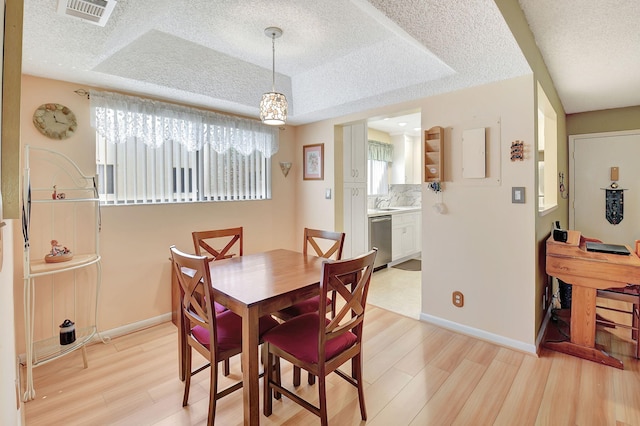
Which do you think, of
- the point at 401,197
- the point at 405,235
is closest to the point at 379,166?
the point at 401,197

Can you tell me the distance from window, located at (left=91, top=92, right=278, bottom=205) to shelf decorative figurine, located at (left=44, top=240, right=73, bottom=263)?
515mm

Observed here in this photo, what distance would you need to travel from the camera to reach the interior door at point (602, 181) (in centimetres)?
389

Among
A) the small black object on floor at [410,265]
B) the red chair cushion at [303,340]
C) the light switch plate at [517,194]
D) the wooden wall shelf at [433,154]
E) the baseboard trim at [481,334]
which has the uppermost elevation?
the wooden wall shelf at [433,154]

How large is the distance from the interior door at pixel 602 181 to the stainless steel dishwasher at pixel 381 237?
98.2 inches

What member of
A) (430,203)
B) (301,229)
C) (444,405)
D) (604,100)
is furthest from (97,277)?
(604,100)

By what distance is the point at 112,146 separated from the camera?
A: 8.80 feet

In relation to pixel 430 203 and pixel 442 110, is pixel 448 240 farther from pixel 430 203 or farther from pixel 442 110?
pixel 442 110

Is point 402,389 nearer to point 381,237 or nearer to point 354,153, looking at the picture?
point 381,237

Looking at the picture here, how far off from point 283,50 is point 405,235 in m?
3.59

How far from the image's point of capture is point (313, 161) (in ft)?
12.8

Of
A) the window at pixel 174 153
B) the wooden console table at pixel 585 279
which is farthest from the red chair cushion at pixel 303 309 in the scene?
the wooden console table at pixel 585 279

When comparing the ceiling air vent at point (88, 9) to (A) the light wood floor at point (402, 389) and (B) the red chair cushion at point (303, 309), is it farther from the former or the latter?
(A) the light wood floor at point (402, 389)

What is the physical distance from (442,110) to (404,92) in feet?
1.23

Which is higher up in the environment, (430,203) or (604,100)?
(604,100)
